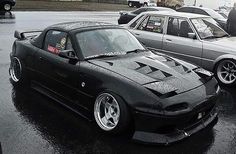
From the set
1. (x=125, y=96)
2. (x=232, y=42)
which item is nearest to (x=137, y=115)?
(x=125, y=96)

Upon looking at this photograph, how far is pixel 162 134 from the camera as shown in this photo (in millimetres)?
4449

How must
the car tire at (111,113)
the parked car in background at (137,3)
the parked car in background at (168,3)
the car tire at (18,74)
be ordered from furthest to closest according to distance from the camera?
the parked car in background at (137,3), the parked car in background at (168,3), the car tire at (18,74), the car tire at (111,113)

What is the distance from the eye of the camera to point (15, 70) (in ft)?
22.5

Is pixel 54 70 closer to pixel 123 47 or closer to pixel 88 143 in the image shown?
pixel 123 47

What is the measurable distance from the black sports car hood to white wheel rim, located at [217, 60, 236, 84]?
7.47 ft

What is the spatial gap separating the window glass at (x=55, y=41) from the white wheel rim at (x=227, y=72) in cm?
363

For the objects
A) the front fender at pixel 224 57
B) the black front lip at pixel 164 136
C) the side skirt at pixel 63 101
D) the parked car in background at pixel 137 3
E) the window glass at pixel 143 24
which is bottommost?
the black front lip at pixel 164 136

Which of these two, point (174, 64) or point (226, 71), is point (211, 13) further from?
point (174, 64)

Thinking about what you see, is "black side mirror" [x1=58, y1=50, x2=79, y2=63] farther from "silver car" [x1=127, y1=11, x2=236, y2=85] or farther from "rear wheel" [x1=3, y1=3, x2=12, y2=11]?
"rear wheel" [x1=3, y1=3, x2=12, y2=11]

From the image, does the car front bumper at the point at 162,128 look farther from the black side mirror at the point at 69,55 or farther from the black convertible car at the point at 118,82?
the black side mirror at the point at 69,55

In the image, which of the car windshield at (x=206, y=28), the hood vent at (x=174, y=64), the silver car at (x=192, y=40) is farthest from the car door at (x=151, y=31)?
the hood vent at (x=174, y=64)

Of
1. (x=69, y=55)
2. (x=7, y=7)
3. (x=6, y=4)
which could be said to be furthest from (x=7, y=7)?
(x=69, y=55)

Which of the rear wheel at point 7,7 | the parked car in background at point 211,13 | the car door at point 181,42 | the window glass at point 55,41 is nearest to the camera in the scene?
the window glass at point 55,41

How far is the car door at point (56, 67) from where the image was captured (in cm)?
536
